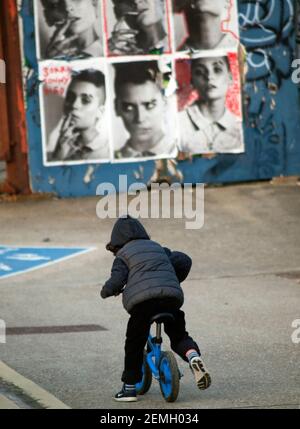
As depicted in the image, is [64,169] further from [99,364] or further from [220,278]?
[99,364]

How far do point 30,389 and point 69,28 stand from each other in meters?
10.4

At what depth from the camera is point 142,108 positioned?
18125 millimetres

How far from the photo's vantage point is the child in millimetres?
7812

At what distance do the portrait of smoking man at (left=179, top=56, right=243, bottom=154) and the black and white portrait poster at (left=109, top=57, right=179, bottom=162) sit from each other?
0.27 meters

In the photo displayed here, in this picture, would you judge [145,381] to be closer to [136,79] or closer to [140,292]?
[140,292]

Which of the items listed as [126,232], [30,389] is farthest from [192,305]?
[126,232]

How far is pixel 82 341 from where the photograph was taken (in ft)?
33.9

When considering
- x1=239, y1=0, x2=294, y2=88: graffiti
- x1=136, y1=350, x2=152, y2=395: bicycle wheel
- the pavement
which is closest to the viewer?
x1=136, y1=350, x2=152, y2=395: bicycle wheel

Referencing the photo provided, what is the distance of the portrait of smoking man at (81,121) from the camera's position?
58.7 feet

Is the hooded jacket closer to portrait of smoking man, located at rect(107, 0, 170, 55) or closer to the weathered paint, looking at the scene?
the weathered paint

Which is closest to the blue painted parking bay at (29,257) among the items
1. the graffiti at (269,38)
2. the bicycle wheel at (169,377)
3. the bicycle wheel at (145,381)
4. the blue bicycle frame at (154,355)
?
the graffiti at (269,38)

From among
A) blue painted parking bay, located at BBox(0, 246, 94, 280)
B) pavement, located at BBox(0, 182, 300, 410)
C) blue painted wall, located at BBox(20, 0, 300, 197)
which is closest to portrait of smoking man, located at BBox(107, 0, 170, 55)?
blue painted wall, located at BBox(20, 0, 300, 197)

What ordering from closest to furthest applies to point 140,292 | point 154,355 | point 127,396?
point 140,292
point 127,396
point 154,355

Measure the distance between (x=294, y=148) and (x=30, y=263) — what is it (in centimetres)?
602
